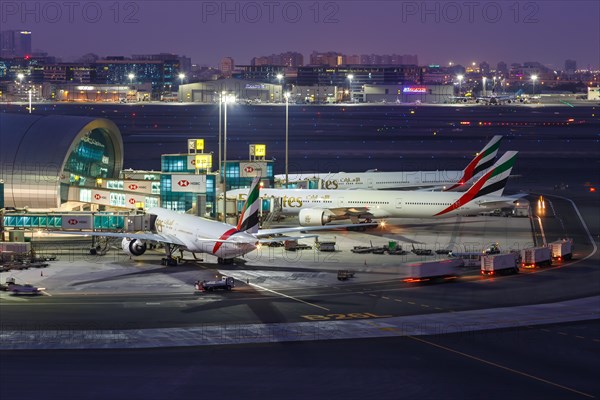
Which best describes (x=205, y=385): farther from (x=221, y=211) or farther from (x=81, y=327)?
(x=221, y=211)

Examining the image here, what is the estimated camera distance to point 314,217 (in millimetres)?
86625

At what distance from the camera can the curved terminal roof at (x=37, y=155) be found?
84.7m

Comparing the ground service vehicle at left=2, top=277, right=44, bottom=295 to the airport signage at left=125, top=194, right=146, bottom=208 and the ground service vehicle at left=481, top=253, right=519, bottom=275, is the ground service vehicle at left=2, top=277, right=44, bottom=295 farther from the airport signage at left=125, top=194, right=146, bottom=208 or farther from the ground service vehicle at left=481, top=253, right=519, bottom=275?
the airport signage at left=125, top=194, right=146, bottom=208

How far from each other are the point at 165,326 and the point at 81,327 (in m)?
3.99

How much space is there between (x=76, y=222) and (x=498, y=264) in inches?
1225

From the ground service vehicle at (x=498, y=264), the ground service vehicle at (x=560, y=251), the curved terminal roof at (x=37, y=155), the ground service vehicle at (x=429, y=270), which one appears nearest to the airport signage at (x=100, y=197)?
the curved terminal roof at (x=37, y=155)

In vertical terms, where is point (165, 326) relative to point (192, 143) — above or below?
below

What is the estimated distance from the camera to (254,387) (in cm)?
3928

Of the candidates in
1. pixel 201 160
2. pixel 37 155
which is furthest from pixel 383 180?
pixel 37 155

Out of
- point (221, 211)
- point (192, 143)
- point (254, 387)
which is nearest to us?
point (254, 387)

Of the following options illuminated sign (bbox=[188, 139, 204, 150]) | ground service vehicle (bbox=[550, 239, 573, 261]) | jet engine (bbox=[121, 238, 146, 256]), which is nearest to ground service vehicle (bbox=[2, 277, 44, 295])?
jet engine (bbox=[121, 238, 146, 256])

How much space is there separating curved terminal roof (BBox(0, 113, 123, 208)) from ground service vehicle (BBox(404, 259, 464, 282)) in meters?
34.6

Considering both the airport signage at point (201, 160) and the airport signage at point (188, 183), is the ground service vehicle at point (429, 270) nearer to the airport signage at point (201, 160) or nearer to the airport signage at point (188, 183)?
the airport signage at point (188, 183)

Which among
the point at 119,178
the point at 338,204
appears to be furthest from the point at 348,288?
the point at 119,178
